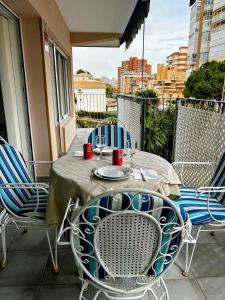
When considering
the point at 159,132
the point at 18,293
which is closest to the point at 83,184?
the point at 18,293

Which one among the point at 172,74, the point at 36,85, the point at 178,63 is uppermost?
the point at 178,63

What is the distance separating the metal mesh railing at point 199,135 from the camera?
2.45 metres

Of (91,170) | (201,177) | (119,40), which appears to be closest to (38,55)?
(91,170)

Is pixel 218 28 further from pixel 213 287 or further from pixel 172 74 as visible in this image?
pixel 172 74

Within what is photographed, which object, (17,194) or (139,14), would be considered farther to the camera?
(139,14)

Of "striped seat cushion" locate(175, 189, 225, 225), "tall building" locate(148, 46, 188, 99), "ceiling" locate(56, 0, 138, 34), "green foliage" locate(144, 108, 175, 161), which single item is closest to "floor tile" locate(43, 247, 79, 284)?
"striped seat cushion" locate(175, 189, 225, 225)

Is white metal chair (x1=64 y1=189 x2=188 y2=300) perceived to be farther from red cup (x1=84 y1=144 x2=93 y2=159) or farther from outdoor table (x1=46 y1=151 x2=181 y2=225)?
red cup (x1=84 y1=144 x2=93 y2=159)

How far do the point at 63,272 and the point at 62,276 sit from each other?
1.4 inches

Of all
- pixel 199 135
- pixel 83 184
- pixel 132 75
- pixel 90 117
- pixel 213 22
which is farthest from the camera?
pixel 90 117

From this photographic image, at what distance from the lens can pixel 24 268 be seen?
1.63m

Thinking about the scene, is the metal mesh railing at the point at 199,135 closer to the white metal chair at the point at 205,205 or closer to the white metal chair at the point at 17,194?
the white metal chair at the point at 205,205

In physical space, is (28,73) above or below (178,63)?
below

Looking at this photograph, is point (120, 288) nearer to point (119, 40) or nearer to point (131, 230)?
point (131, 230)

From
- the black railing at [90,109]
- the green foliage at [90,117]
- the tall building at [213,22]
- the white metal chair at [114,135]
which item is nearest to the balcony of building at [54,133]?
the white metal chair at [114,135]
